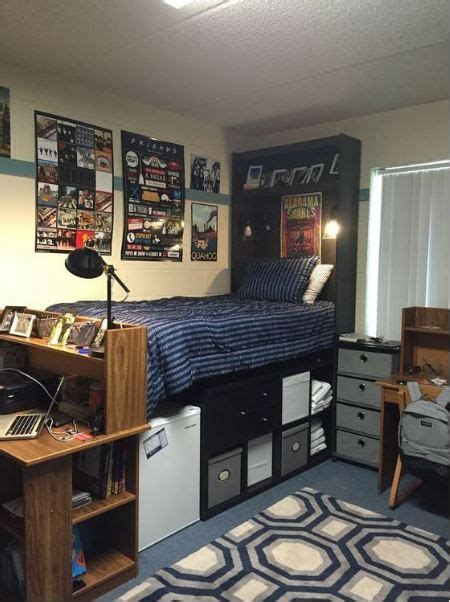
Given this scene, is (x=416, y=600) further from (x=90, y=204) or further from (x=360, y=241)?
(x=90, y=204)

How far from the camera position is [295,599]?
77.9 inches

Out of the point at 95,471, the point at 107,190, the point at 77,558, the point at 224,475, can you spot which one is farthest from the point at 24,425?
the point at 107,190

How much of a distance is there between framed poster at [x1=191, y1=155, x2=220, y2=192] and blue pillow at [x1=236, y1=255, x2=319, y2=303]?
2.45ft

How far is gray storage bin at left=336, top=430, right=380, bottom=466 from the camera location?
3.22 metres

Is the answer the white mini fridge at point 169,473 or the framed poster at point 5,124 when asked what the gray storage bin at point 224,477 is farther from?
the framed poster at point 5,124

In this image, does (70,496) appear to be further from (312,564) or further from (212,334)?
(312,564)

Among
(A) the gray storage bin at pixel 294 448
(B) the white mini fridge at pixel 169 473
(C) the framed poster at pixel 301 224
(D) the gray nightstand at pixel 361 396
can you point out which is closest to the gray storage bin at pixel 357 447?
(D) the gray nightstand at pixel 361 396

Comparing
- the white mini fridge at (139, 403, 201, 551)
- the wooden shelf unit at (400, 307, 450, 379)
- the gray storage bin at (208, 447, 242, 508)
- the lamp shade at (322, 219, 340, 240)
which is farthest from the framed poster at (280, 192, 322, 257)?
the white mini fridge at (139, 403, 201, 551)

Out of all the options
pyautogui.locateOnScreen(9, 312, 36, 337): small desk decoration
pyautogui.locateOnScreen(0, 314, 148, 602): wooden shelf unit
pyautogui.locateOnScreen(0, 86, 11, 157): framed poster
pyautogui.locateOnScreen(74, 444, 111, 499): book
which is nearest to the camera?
pyautogui.locateOnScreen(0, 314, 148, 602): wooden shelf unit

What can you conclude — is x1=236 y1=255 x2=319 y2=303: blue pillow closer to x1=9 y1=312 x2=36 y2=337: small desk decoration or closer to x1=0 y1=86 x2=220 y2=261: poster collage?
x1=0 y1=86 x2=220 y2=261: poster collage

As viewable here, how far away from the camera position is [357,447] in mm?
3293

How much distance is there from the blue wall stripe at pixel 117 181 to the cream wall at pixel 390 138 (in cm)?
24

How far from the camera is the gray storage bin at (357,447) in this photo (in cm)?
322

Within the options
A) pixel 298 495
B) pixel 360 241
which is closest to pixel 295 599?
pixel 298 495
